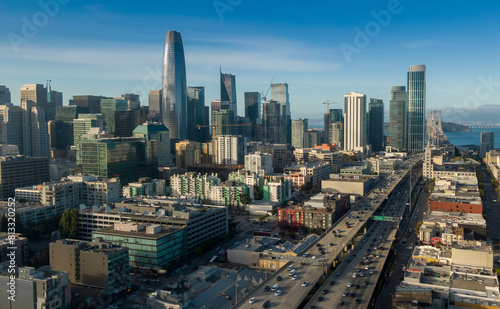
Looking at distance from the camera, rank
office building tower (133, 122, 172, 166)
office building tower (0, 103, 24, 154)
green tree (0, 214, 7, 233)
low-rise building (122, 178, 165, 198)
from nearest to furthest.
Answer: green tree (0, 214, 7, 233) → low-rise building (122, 178, 165, 198) → office building tower (133, 122, 172, 166) → office building tower (0, 103, 24, 154)

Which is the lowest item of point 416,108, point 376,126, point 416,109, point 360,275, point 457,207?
point 360,275

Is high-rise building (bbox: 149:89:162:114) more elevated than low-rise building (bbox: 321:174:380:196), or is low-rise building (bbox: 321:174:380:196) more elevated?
high-rise building (bbox: 149:89:162:114)

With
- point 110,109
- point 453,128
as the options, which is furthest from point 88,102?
point 453,128

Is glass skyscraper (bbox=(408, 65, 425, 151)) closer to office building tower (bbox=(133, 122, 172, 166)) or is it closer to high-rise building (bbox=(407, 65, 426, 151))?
high-rise building (bbox=(407, 65, 426, 151))

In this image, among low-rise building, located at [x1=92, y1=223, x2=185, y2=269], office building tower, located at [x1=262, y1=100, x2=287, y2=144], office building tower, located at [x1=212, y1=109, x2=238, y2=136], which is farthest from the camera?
office building tower, located at [x1=262, y1=100, x2=287, y2=144]

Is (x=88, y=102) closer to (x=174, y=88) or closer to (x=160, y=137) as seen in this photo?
(x=174, y=88)

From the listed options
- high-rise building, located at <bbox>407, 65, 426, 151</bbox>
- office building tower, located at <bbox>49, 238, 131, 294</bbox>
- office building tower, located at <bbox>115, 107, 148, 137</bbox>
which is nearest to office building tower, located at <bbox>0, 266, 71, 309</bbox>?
office building tower, located at <bbox>49, 238, 131, 294</bbox>

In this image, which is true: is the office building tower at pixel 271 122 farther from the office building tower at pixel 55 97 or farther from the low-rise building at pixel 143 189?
the low-rise building at pixel 143 189
